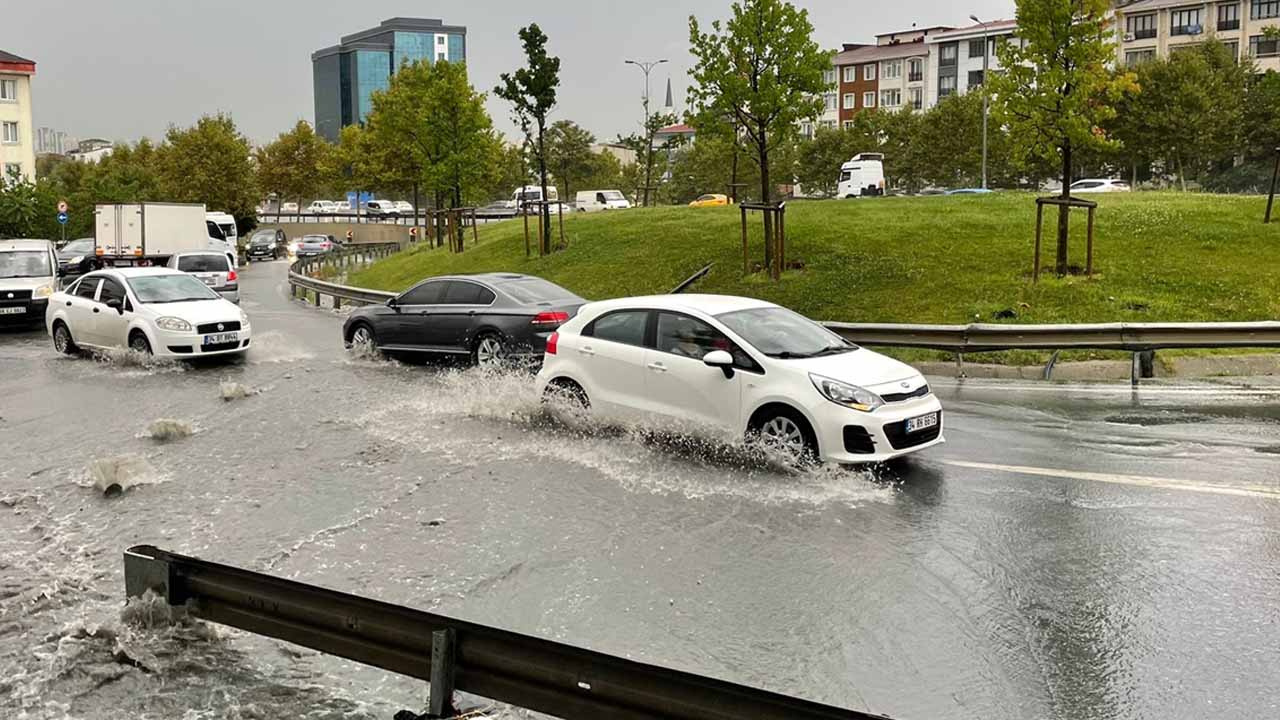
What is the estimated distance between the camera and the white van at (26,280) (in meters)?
22.5

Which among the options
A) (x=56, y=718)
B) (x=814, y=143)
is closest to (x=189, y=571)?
(x=56, y=718)

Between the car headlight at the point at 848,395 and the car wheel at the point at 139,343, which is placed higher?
the car headlight at the point at 848,395

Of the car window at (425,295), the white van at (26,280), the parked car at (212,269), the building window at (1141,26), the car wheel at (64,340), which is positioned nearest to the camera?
the car window at (425,295)

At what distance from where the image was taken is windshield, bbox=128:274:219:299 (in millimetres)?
16844

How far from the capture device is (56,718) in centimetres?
461

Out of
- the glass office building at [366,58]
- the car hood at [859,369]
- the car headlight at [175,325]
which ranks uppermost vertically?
the glass office building at [366,58]

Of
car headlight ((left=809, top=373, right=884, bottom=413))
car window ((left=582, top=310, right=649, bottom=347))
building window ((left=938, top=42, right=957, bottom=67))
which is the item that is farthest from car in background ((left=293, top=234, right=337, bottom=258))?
building window ((left=938, top=42, right=957, bottom=67))

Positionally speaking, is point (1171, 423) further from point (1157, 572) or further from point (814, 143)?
point (814, 143)

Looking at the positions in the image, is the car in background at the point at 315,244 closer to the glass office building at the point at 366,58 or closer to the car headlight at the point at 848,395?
the car headlight at the point at 848,395

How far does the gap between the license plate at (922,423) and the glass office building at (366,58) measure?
599 feet

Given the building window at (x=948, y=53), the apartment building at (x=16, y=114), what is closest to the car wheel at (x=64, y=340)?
the apartment building at (x=16, y=114)

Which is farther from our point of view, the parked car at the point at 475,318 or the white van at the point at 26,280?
the white van at the point at 26,280

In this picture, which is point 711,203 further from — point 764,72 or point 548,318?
point 548,318

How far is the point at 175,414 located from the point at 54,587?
6084 millimetres
